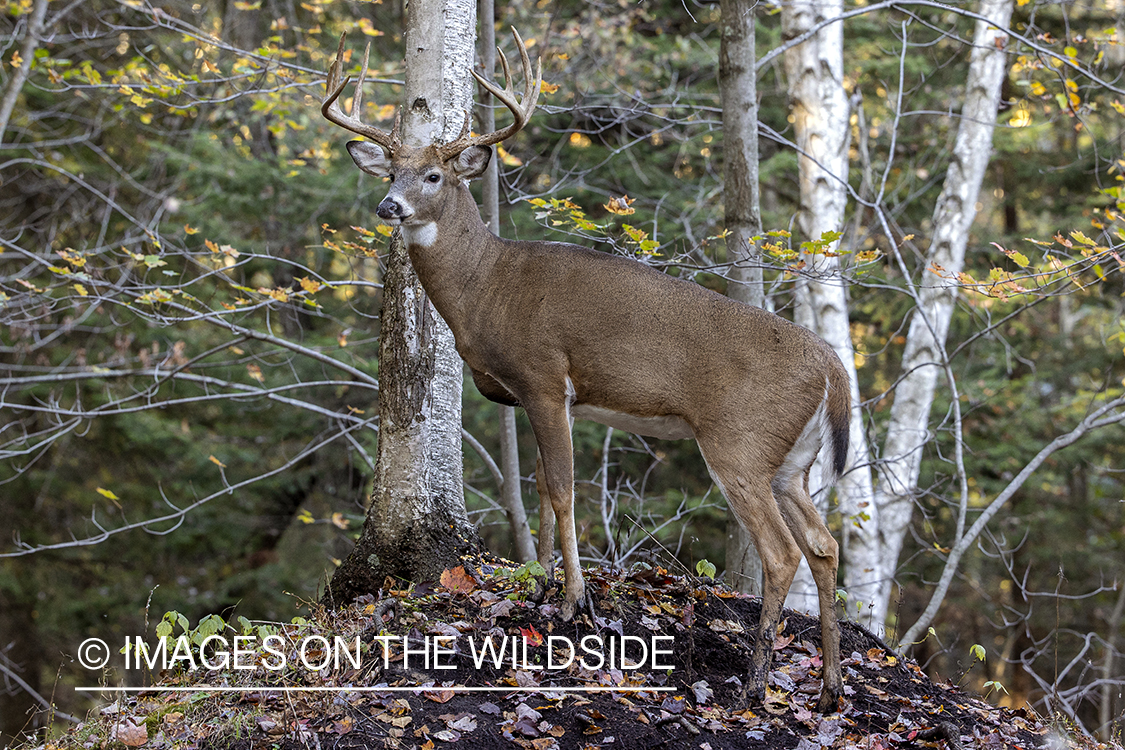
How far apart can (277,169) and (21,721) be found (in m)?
8.96

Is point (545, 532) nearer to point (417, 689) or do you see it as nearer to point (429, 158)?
point (417, 689)

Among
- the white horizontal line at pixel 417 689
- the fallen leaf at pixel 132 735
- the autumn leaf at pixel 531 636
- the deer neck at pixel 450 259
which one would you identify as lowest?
the fallen leaf at pixel 132 735

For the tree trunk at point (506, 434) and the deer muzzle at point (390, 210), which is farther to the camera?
the tree trunk at point (506, 434)

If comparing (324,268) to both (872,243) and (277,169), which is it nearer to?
(277,169)

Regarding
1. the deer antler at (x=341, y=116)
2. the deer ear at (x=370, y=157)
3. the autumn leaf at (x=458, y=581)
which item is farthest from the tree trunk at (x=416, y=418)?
the deer antler at (x=341, y=116)

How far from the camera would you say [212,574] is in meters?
14.8

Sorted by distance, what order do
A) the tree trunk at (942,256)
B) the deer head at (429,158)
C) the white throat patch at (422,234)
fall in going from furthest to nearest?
the tree trunk at (942,256) → the white throat patch at (422,234) → the deer head at (429,158)

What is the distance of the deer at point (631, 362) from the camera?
184 inches

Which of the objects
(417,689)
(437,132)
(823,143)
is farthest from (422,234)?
(823,143)

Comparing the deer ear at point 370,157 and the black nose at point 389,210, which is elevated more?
the deer ear at point 370,157

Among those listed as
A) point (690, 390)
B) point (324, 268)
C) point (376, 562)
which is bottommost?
point (376, 562)

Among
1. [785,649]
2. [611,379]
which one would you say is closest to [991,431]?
[785,649]

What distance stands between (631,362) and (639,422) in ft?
1.16

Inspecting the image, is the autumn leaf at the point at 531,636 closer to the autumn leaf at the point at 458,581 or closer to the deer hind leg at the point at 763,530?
the autumn leaf at the point at 458,581
